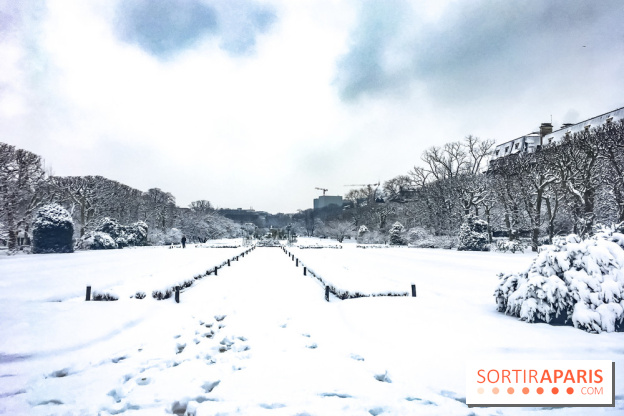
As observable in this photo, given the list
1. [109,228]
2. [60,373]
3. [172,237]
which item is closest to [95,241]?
[109,228]

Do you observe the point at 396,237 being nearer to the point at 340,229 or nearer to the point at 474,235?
the point at 474,235

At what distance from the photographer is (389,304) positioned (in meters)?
9.47

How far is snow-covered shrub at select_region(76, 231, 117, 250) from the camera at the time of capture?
33.3 m

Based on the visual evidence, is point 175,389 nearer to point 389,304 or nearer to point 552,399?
point 552,399

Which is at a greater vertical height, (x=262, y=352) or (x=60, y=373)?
(x=262, y=352)

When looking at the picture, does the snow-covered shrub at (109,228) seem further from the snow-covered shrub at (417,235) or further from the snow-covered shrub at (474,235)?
the snow-covered shrub at (474,235)

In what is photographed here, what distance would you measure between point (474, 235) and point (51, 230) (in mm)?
40227

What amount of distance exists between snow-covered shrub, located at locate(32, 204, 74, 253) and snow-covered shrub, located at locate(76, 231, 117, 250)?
5.63m

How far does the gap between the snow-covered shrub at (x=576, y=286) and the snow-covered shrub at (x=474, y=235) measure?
82.9 ft

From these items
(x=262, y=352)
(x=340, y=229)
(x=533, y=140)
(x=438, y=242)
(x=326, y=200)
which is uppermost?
(x=533, y=140)

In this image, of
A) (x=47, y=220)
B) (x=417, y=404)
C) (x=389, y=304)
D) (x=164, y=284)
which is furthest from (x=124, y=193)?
(x=417, y=404)

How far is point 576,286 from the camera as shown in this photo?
6863 millimetres

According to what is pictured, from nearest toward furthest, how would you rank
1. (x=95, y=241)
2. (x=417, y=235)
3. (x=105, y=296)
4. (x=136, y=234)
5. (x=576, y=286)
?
1. (x=576, y=286)
2. (x=105, y=296)
3. (x=95, y=241)
4. (x=136, y=234)
5. (x=417, y=235)

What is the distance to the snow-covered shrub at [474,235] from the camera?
31523mm
